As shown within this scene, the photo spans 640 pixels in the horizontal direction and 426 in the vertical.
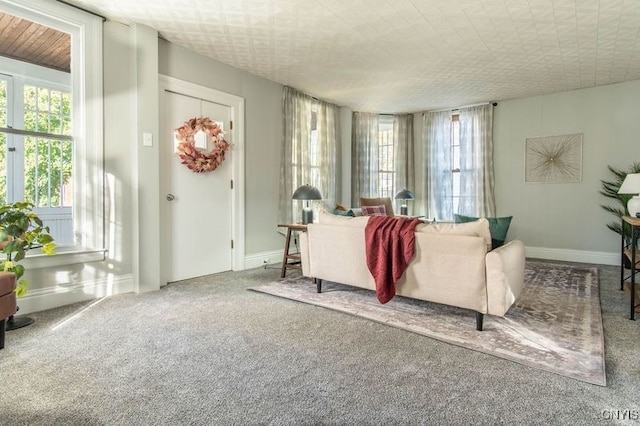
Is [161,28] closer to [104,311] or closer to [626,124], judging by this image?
[104,311]

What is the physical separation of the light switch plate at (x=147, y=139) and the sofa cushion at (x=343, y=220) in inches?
71.9

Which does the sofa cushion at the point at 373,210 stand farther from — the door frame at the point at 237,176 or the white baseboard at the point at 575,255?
the white baseboard at the point at 575,255

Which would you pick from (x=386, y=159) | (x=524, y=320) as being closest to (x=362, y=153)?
(x=386, y=159)

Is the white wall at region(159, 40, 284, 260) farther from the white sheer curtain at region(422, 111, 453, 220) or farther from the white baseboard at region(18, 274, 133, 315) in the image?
the white sheer curtain at region(422, 111, 453, 220)

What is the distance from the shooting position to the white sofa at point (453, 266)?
7.37 ft

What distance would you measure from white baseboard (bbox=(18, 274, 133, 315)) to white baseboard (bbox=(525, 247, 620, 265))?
5628 millimetres

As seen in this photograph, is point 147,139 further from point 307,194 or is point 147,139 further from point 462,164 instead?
point 462,164

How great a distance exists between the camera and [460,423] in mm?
1361

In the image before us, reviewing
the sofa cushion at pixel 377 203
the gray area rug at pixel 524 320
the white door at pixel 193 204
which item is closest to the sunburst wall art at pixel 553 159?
the gray area rug at pixel 524 320

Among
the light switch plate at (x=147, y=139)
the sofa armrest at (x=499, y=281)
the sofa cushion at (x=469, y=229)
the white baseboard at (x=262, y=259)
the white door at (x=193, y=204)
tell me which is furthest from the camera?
the white baseboard at (x=262, y=259)

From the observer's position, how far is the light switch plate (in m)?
3.28

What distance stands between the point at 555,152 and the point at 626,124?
0.86 metres

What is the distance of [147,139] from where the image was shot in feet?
10.8

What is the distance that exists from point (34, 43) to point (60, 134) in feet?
2.43
